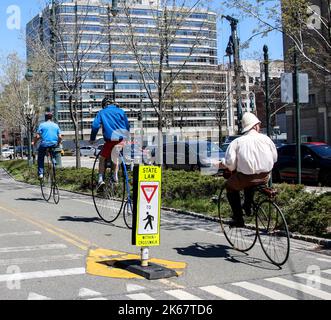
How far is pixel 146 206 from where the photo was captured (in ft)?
21.6

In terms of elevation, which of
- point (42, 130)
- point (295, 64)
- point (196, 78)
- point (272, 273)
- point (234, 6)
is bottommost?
point (272, 273)

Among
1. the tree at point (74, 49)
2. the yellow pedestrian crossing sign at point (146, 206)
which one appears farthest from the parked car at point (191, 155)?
the yellow pedestrian crossing sign at point (146, 206)

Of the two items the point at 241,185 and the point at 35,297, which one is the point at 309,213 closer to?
the point at 241,185

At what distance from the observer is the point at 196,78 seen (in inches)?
1907

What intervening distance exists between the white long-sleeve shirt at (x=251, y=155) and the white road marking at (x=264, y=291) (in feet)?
5.29

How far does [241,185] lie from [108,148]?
3293mm

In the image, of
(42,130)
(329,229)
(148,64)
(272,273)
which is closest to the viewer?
(272,273)

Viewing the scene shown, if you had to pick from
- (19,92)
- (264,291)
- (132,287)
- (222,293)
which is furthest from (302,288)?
(19,92)

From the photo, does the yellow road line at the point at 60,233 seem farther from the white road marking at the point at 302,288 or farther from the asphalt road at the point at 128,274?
the white road marking at the point at 302,288

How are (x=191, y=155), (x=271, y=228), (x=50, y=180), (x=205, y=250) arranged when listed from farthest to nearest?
(x=191, y=155)
(x=50, y=180)
(x=205, y=250)
(x=271, y=228)

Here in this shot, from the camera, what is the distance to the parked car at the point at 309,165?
752 inches
